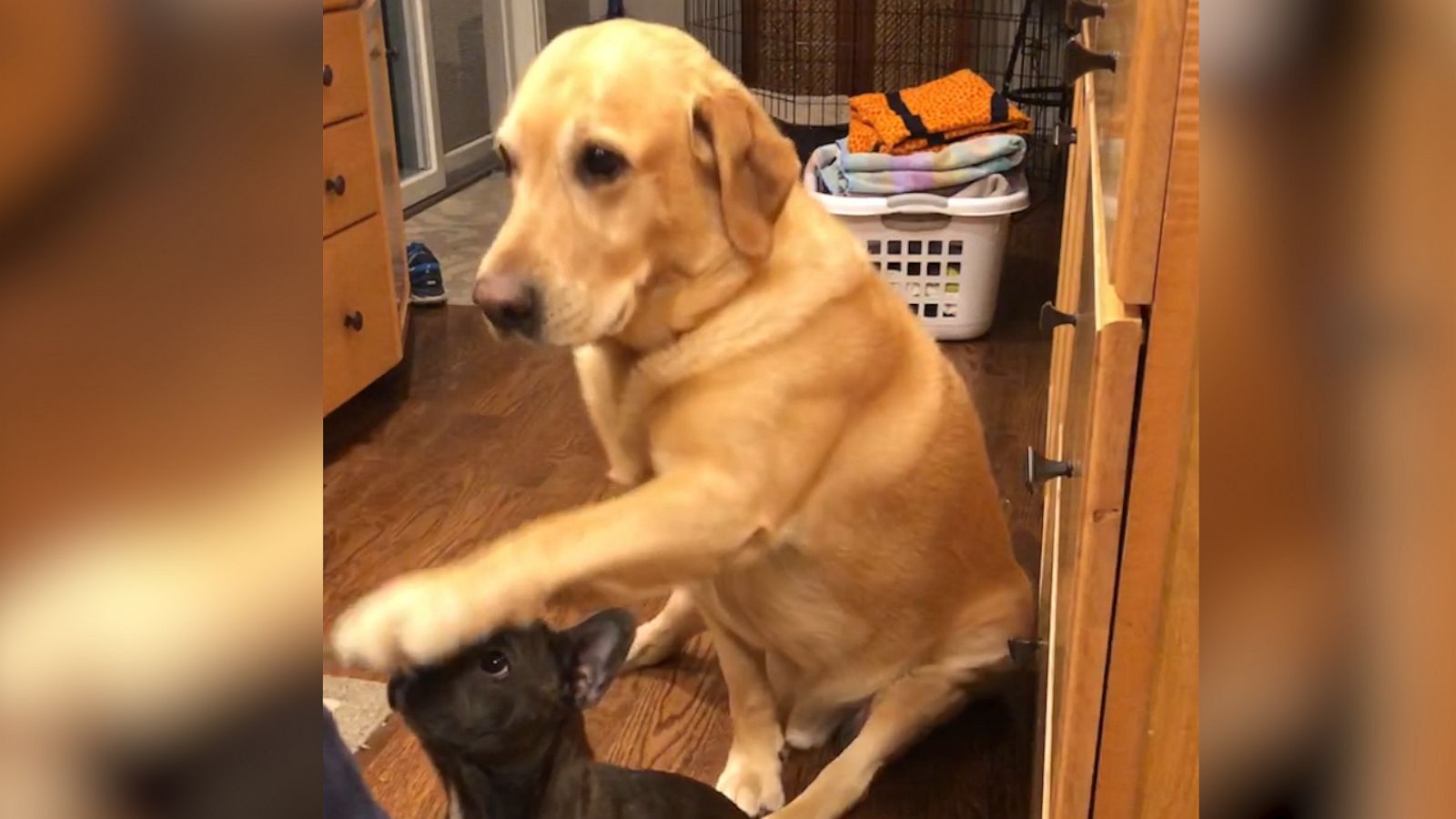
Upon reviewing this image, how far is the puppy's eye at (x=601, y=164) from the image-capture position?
1.09 meters

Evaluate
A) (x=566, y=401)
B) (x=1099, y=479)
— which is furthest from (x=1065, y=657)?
(x=566, y=401)

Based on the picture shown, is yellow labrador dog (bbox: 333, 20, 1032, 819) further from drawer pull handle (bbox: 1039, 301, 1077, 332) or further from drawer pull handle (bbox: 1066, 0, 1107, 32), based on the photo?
drawer pull handle (bbox: 1066, 0, 1107, 32)

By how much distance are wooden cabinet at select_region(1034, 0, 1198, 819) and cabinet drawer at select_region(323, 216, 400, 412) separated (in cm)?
161

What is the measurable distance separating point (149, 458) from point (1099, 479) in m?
0.61

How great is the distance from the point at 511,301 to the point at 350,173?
1307 millimetres

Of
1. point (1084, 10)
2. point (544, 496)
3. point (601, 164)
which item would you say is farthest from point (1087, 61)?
point (544, 496)

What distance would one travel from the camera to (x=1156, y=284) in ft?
2.12

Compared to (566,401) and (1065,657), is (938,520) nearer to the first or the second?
(1065,657)

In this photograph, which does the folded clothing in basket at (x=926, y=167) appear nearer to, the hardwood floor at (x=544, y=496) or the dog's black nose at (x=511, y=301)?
the hardwood floor at (x=544, y=496)

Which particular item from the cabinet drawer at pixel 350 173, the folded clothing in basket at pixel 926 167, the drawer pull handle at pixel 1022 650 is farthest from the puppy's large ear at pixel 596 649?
the folded clothing in basket at pixel 926 167

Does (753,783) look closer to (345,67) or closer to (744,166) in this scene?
(744,166)

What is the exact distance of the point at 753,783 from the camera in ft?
4.43

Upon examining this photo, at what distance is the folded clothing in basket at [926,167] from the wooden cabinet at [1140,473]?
1753 mm

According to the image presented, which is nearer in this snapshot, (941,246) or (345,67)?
(345,67)
